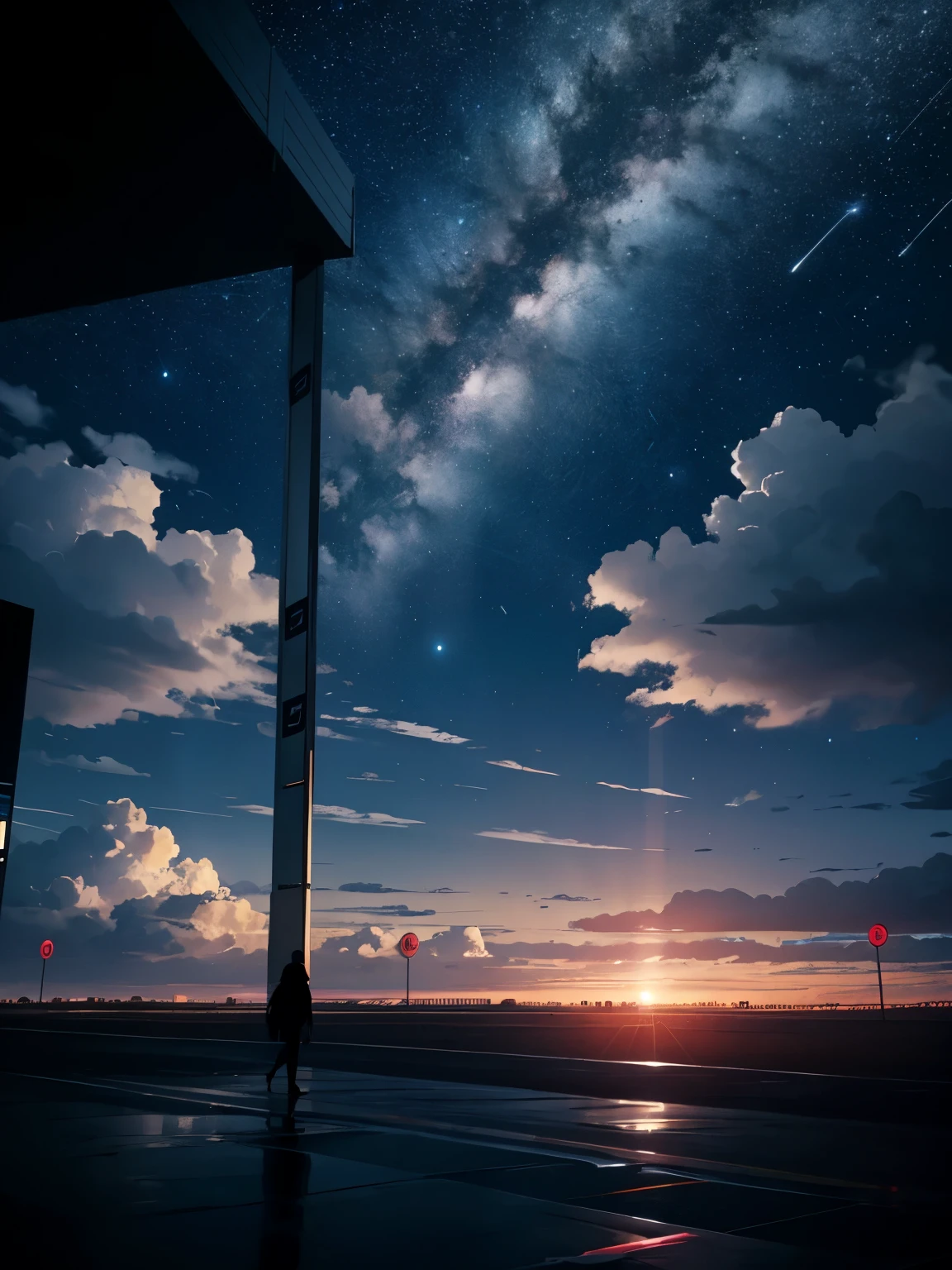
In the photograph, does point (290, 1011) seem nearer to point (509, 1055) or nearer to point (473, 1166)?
point (473, 1166)

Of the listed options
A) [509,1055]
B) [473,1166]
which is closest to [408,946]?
[509,1055]

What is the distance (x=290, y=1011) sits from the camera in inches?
556

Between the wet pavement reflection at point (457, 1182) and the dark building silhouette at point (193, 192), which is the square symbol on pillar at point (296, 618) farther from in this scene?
the wet pavement reflection at point (457, 1182)

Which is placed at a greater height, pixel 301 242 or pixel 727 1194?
pixel 301 242

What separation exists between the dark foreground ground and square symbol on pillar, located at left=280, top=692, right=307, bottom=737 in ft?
25.8

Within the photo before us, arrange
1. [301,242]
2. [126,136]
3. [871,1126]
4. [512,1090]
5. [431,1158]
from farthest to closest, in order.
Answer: [301,242] → [126,136] → [512,1090] → [871,1126] → [431,1158]

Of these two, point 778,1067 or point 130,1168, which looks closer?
point 130,1168

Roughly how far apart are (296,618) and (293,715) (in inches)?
96.2

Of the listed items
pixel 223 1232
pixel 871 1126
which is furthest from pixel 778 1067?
pixel 223 1232

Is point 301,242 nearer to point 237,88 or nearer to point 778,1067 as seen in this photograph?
point 237,88

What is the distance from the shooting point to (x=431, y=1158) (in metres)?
9.68

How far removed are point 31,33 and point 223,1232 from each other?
21.1m

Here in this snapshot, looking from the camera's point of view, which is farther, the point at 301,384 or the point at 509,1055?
the point at 301,384

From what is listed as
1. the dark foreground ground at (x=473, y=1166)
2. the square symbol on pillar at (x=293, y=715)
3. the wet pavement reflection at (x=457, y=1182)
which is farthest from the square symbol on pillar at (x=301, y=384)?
the wet pavement reflection at (x=457, y=1182)
